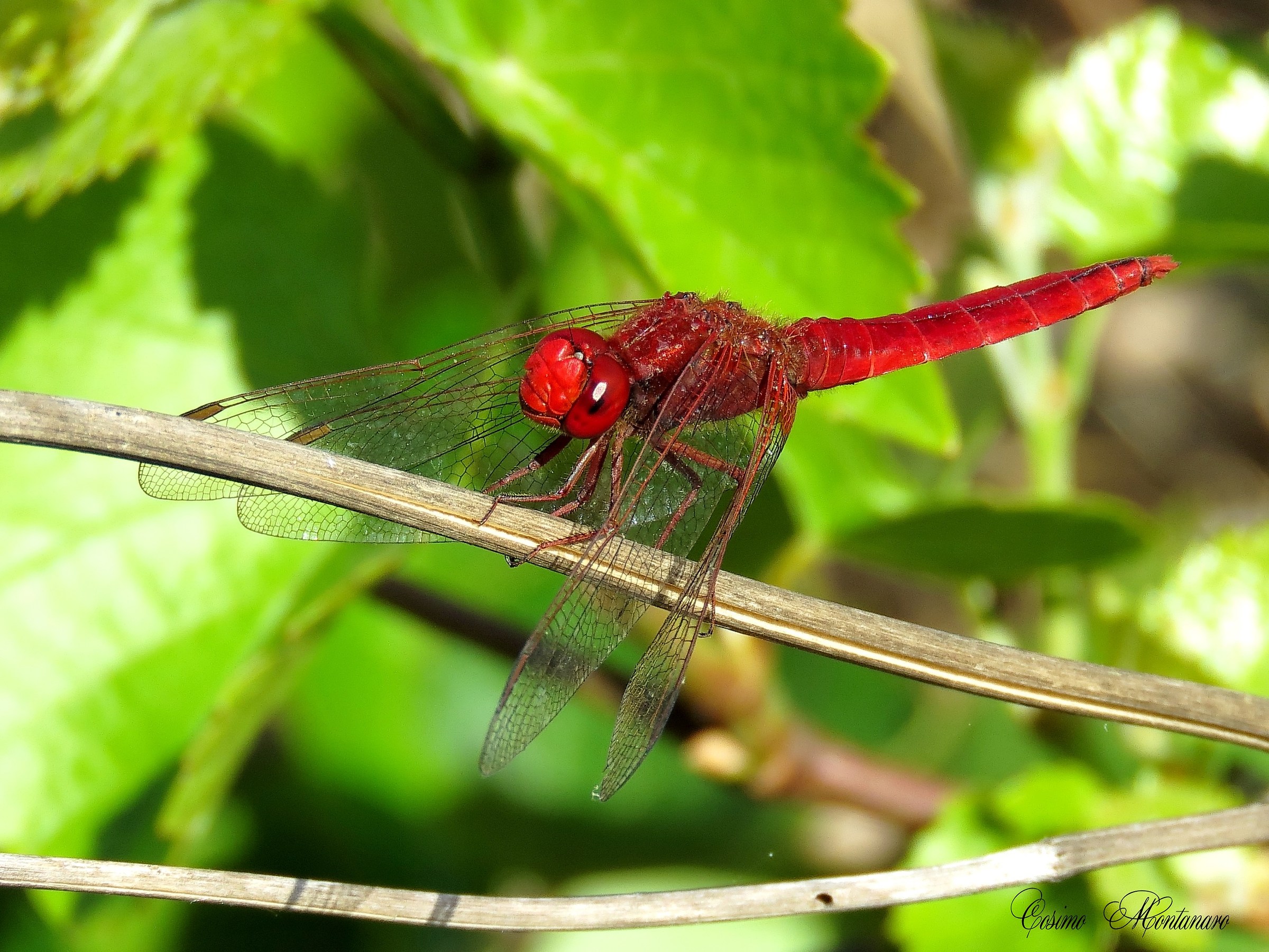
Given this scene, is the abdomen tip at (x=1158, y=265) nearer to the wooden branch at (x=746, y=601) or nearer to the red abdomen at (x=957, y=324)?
the red abdomen at (x=957, y=324)

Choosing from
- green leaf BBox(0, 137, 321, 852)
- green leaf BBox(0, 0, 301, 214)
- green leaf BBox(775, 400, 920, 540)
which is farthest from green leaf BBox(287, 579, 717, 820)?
green leaf BBox(0, 0, 301, 214)

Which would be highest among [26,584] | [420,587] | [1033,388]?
[26,584]

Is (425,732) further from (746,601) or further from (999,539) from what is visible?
(746,601)

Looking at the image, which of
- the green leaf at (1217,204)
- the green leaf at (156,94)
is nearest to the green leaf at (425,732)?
the green leaf at (156,94)

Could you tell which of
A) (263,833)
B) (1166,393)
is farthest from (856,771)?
(1166,393)

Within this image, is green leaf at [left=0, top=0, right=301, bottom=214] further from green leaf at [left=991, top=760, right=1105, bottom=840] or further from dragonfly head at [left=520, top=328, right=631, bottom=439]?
green leaf at [left=991, top=760, right=1105, bottom=840]

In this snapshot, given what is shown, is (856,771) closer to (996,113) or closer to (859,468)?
(859,468)
